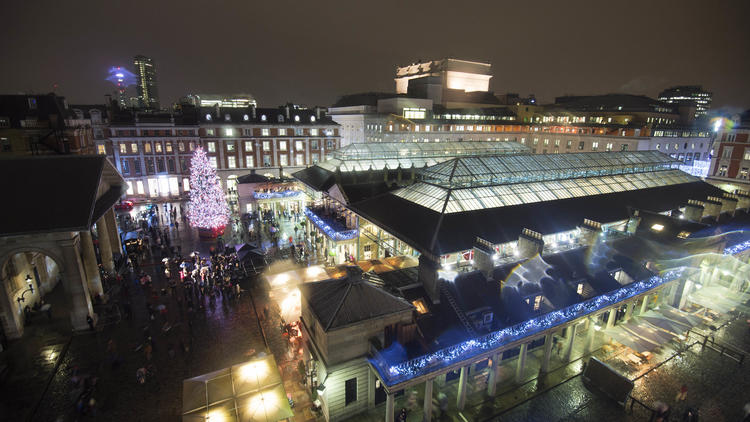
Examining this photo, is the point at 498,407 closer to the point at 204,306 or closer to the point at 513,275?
the point at 513,275

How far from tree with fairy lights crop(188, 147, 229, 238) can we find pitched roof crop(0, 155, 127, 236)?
43.1 ft

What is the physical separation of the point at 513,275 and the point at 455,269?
3.25m

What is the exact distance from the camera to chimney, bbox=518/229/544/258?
19.2m

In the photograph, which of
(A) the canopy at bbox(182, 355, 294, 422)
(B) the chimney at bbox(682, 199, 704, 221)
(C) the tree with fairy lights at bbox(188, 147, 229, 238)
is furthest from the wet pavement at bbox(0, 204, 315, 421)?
(B) the chimney at bbox(682, 199, 704, 221)

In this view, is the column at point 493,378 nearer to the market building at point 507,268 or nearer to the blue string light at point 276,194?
the market building at point 507,268

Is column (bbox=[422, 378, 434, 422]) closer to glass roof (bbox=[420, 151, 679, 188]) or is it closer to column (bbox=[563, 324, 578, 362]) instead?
column (bbox=[563, 324, 578, 362])

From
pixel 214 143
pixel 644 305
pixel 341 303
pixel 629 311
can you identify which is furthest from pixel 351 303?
pixel 214 143

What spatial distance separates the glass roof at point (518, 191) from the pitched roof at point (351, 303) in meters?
8.73

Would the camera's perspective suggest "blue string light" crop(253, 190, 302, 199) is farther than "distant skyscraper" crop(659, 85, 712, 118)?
No

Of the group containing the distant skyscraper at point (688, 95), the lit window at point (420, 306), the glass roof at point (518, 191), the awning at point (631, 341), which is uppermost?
the distant skyscraper at point (688, 95)

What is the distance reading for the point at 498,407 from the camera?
660 inches

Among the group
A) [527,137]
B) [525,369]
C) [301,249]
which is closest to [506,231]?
[525,369]

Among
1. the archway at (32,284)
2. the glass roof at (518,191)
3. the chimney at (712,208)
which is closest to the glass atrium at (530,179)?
the glass roof at (518,191)

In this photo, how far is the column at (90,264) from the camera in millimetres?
21297
